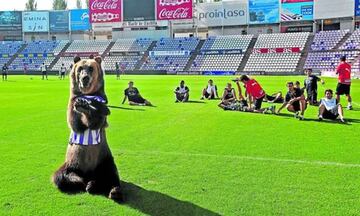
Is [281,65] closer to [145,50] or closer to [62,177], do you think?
[145,50]

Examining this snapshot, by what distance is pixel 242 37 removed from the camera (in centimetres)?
5488

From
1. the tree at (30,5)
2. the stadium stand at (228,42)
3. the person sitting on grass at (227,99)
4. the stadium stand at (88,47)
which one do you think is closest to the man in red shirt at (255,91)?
the person sitting on grass at (227,99)

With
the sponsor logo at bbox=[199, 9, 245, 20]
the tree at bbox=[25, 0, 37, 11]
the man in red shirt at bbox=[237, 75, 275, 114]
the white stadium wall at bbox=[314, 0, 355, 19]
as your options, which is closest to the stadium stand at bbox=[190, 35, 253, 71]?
the sponsor logo at bbox=[199, 9, 245, 20]

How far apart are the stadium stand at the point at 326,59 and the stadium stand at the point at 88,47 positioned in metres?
30.0

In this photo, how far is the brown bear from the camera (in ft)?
17.2

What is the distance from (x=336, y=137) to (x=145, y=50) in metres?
50.3

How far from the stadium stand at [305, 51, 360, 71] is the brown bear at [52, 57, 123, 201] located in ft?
140

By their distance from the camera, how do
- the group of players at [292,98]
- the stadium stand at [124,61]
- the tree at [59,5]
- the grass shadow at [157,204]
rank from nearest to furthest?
the grass shadow at [157,204] → the group of players at [292,98] → the stadium stand at [124,61] → the tree at [59,5]

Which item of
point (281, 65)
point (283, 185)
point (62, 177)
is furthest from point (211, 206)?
point (281, 65)

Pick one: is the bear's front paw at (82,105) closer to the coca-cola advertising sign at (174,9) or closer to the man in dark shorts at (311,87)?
the man in dark shorts at (311,87)

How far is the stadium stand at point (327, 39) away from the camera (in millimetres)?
48125

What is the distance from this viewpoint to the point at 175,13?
55.5 m

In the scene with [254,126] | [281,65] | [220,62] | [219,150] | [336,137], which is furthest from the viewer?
[220,62]

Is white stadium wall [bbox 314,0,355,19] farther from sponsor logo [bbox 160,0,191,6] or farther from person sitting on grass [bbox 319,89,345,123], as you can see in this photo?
person sitting on grass [bbox 319,89,345,123]
